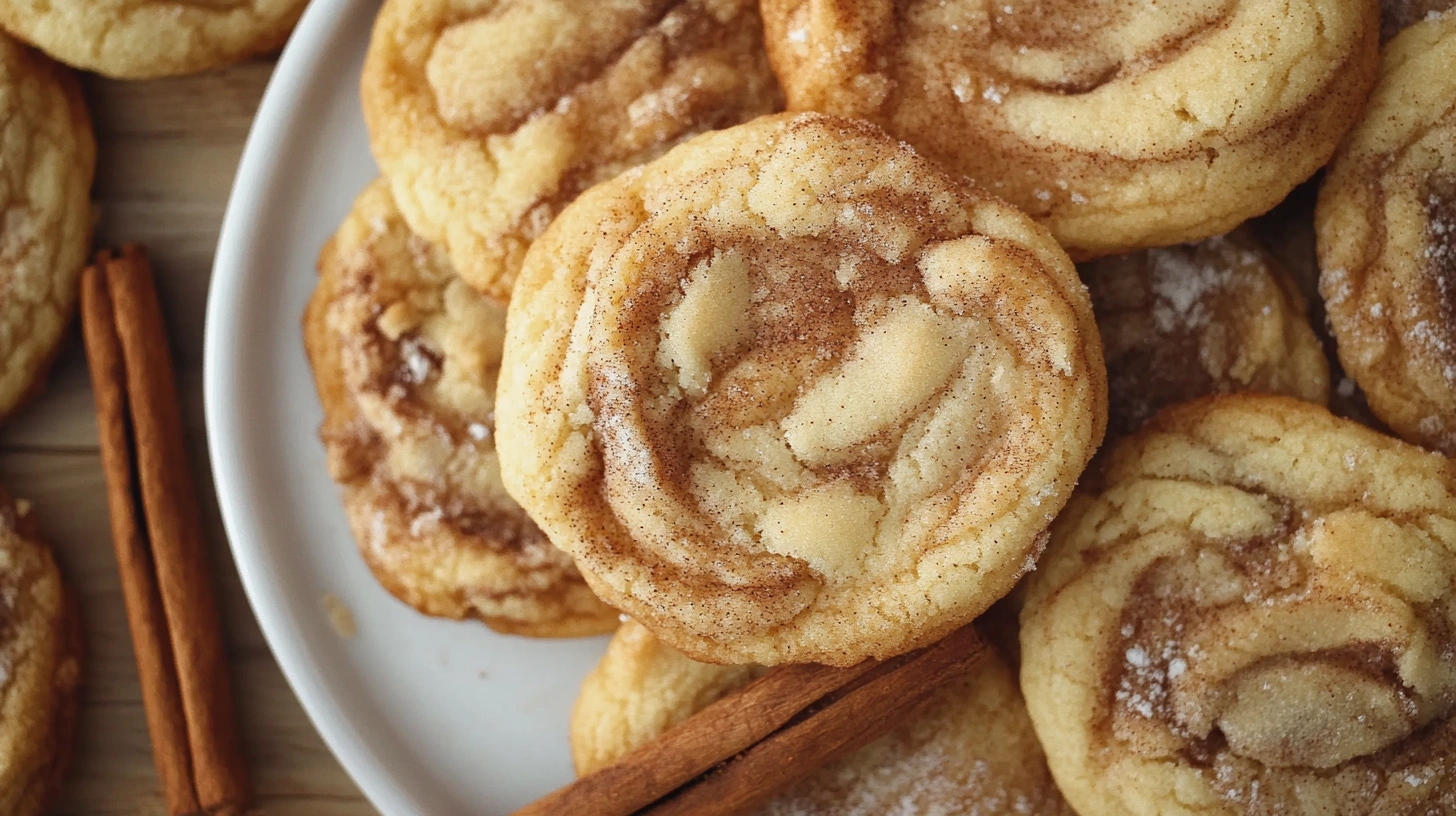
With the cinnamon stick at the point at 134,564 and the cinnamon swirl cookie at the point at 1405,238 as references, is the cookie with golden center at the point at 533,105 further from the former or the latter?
the cinnamon swirl cookie at the point at 1405,238

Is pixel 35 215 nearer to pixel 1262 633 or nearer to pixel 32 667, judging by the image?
pixel 32 667

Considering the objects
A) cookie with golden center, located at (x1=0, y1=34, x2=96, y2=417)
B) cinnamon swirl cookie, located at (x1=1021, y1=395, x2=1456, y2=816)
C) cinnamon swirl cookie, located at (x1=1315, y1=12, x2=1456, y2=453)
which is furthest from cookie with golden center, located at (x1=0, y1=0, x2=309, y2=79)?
cinnamon swirl cookie, located at (x1=1315, y1=12, x2=1456, y2=453)

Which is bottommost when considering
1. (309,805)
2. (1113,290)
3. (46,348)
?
(309,805)

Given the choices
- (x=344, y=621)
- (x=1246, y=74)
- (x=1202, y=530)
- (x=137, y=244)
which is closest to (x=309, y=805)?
(x=344, y=621)

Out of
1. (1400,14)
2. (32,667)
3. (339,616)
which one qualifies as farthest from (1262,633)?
(32,667)

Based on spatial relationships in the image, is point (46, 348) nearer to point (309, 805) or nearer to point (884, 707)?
point (309, 805)

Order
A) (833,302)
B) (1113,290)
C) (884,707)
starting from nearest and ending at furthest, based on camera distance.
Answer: (833,302)
(884,707)
(1113,290)

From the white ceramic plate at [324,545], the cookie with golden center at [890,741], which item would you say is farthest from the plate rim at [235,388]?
the cookie with golden center at [890,741]

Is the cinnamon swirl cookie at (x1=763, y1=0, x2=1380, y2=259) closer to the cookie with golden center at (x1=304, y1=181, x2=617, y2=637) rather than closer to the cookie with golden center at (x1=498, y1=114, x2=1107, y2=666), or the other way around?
the cookie with golden center at (x1=498, y1=114, x2=1107, y2=666)
